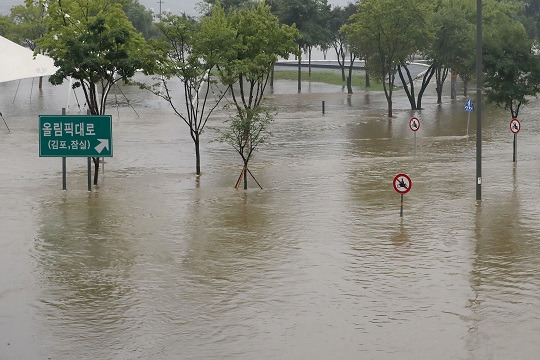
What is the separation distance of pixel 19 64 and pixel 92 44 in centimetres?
2250

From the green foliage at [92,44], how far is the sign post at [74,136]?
2187mm

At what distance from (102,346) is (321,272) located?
627cm

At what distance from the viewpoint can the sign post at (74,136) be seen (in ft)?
104

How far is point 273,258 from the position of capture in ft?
71.4

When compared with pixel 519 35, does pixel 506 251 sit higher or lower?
lower

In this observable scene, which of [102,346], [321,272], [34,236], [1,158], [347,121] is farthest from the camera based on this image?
[347,121]

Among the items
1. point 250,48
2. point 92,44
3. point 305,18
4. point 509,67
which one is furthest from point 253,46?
point 305,18

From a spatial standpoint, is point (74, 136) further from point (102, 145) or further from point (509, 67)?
point (509, 67)

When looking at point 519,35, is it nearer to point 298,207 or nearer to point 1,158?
point 298,207

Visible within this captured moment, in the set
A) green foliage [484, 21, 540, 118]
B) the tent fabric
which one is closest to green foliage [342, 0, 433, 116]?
green foliage [484, 21, 540, 118]

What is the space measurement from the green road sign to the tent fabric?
21660mm

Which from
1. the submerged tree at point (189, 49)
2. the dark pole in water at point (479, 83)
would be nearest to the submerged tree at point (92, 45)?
the submerged tree at point (189, 49)

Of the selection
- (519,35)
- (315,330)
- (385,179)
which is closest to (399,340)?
(315,330)

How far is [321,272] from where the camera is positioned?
20.3 meters
